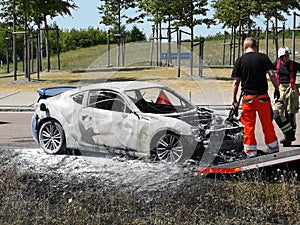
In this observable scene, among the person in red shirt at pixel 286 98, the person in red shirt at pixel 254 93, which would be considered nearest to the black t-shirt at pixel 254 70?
the person in red shirt at pixel 254 93

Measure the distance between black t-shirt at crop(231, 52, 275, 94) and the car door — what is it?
173cm

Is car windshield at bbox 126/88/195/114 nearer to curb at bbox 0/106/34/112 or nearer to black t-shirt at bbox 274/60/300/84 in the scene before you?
black t-shirt at bbox 274/60/300/84

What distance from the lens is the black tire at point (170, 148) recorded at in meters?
8.23

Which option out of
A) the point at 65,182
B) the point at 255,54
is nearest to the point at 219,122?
the point at 255,54

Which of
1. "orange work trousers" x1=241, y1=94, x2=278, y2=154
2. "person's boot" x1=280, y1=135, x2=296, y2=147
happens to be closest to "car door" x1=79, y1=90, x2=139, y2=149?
"orange work trousers" x1=241, y1=94, x2=278, y2=154

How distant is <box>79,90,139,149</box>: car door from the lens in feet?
28.2

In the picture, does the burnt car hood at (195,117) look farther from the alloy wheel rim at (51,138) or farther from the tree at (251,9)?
the tree at (251,9)

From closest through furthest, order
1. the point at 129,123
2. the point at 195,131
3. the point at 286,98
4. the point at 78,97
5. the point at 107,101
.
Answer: the point at 195,131 < the point at 129,123 < the point at 107,101 < the point at 78,97 < the point at 286,98

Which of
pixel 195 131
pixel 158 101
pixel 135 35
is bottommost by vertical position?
pixel 195 131

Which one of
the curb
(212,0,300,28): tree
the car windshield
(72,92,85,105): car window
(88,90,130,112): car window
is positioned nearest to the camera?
(88,90,130,112): car window

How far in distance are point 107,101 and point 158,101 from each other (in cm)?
116

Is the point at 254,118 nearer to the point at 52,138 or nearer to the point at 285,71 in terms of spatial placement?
the point at 285,71

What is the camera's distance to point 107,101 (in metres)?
8.98

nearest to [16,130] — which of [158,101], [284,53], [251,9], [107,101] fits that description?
[158,101]
